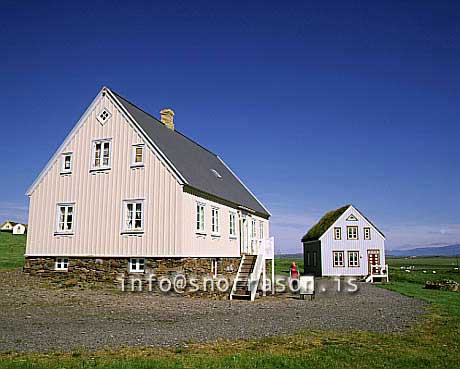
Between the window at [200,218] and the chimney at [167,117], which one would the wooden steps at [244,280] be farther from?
the chimney at [167,117]

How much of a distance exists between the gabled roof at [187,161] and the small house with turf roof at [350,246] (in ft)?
34.9

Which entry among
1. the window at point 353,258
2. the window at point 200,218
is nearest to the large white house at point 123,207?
the window at point 200,218

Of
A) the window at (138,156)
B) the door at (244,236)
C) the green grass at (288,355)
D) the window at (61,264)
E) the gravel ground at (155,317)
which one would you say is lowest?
the green grass at (288,355)

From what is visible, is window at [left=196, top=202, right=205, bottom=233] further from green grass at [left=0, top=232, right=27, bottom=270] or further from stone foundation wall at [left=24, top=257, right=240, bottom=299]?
green grass at [left=0, top=232, right=27, bottom=270]

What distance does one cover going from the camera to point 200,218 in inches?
958

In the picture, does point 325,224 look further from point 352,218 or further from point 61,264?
point 61,264

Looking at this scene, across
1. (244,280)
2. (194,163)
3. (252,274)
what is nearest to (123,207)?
(194,163)

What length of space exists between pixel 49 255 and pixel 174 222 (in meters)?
7.52

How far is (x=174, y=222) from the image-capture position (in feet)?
72.7

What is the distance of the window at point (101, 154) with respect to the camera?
24.6 metres

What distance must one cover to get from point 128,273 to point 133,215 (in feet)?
9.14

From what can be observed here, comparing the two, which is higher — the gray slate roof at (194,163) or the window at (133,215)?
the gray slate roof at (194,163)

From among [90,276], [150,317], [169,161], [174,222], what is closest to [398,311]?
[150,317]

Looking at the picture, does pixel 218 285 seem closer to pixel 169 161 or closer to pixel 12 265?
pixel 169 161
